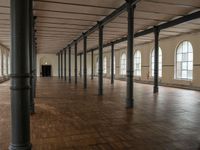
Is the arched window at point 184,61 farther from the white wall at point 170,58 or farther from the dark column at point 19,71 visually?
the dark column at point 19,71

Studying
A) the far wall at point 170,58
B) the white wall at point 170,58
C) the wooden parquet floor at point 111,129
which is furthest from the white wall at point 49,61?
the wooden parquet floor at point 111,129

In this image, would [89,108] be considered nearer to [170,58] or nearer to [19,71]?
[19,71]

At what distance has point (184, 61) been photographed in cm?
1800

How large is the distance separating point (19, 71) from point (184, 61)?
17.1 m

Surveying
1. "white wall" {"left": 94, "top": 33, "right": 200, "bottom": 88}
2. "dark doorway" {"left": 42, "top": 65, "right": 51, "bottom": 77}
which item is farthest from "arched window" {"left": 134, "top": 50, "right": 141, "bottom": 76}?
"dark doorway" {"left": 42, "top": 65, "right": 51, "bottom": 77}

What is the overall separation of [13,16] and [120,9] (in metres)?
6.42

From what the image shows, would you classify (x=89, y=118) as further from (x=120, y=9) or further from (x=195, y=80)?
(x=195, y=80)

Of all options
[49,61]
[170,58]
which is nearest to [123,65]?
[170,58]

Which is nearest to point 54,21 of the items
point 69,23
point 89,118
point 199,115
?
point 69,23

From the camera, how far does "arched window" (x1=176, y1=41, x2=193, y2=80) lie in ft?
57.0

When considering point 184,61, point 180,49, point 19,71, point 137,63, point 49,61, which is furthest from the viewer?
point 49,61

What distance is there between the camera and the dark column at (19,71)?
3156 mm

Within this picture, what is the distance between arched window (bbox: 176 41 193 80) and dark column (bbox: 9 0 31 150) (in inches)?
643

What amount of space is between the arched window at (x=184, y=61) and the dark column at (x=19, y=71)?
16.3m
